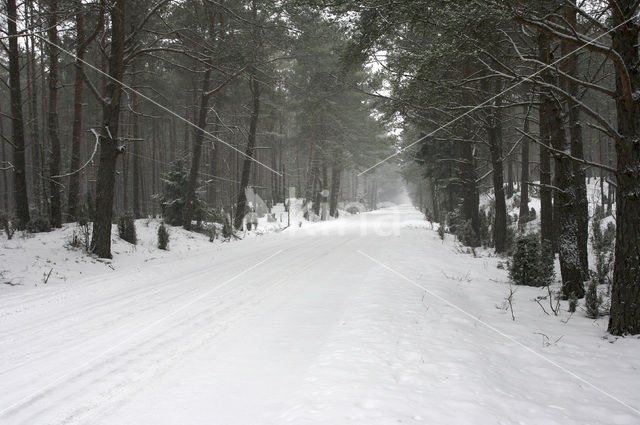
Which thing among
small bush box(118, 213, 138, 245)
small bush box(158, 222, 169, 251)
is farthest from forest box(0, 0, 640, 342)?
small bush box(158, 222, 169, 251)

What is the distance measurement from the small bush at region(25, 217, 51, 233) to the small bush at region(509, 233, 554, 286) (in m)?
12.7

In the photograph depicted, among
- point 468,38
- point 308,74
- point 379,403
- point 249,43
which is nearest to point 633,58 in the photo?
point 468,38

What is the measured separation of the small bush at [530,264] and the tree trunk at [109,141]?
33.8 ft

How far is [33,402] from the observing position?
3.48m

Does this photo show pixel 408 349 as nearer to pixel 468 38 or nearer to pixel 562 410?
pixel 562 410

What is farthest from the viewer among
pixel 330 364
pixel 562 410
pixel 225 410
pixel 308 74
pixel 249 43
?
pixel 308 74

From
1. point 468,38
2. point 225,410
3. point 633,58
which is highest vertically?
point 468,38

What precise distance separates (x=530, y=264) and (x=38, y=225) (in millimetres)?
13228

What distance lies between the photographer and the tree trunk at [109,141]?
438 inches

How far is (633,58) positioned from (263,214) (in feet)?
94.2

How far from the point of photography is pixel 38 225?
1212cm

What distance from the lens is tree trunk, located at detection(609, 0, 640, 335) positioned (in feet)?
18.1

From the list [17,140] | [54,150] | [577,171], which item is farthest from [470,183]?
[17,140]

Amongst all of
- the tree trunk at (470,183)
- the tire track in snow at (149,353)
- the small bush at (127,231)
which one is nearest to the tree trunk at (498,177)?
the tree trunk at (470,183)
